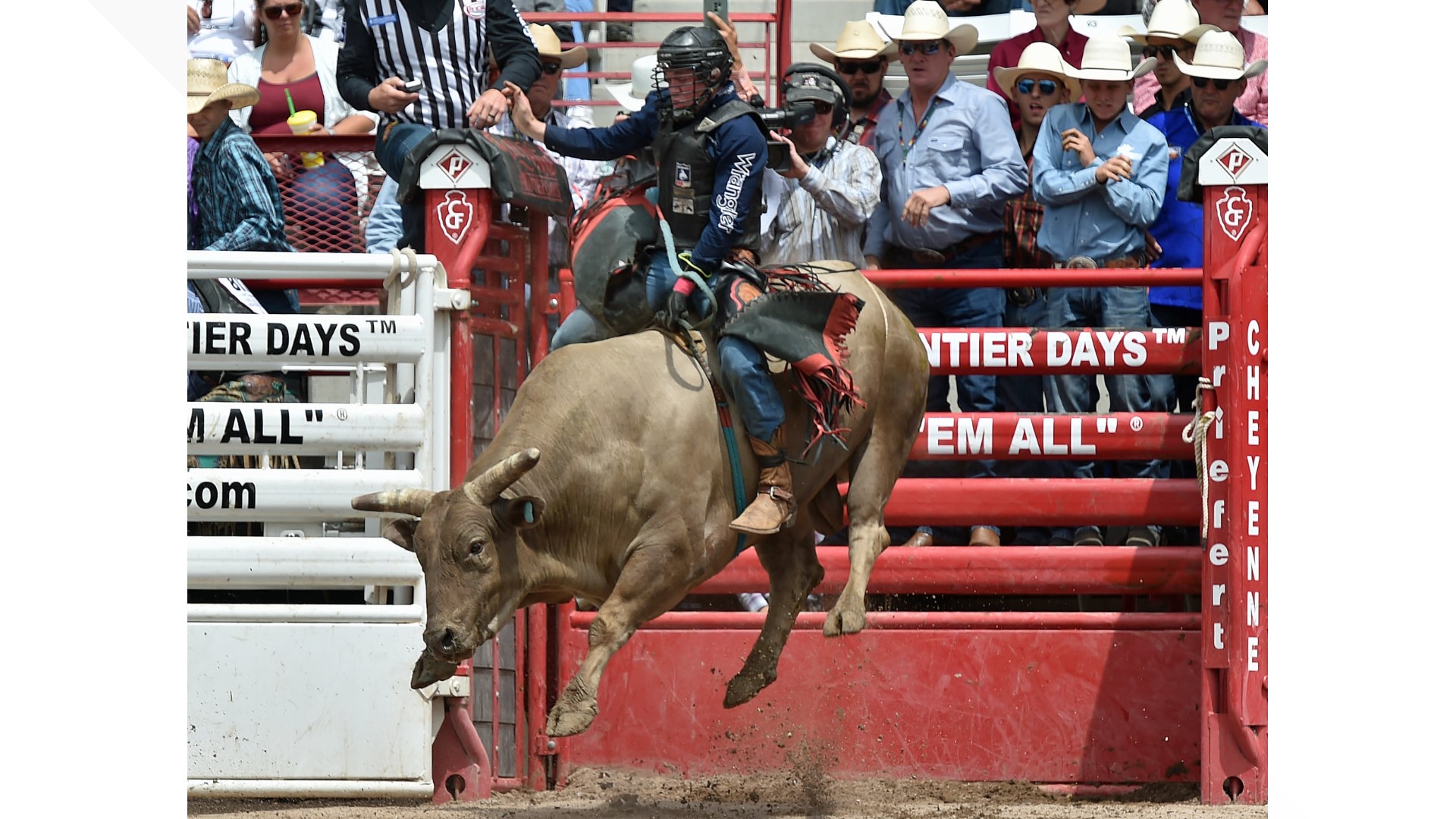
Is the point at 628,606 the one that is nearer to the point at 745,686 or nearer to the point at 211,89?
the point at 745,686

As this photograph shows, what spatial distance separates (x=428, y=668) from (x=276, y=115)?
4.81 metres

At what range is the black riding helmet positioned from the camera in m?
6.85

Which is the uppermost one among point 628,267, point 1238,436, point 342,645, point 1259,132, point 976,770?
point 1259,132

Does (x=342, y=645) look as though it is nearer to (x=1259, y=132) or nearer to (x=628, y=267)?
(x=628, y=267)

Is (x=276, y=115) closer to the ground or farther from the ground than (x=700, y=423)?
farther from the ground

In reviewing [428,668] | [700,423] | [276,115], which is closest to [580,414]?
[700,423]

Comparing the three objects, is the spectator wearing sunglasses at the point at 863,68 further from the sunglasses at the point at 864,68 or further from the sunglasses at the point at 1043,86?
the sunglasses at the point at 1043,86

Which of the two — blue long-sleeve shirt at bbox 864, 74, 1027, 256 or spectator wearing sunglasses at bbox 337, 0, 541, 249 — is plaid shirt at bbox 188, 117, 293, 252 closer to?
spectator wearing sunglasses at bbox 337, 0, 541, 249

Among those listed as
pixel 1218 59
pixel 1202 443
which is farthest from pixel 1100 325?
pixel 1218 59

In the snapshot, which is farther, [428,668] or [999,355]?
[999,355]

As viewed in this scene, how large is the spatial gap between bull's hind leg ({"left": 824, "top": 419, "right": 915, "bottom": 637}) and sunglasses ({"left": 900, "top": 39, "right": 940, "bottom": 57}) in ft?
8.07

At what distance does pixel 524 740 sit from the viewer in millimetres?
7949

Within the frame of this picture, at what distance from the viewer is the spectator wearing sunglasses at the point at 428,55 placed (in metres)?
8.47

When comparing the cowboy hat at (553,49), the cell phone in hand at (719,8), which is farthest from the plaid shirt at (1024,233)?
the cowboy hat at (553,49)
